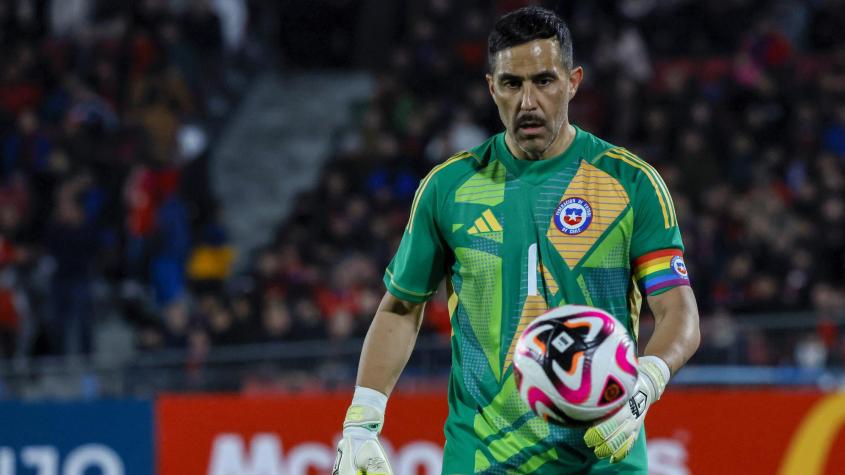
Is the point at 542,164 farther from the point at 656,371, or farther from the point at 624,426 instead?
the point at 624,426

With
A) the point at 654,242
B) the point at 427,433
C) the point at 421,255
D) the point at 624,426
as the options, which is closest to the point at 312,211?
the point at 427,433

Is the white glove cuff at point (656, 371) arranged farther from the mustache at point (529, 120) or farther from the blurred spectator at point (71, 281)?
the blurred spectator at point (71, 281)

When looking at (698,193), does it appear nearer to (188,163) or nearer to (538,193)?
(188,163)

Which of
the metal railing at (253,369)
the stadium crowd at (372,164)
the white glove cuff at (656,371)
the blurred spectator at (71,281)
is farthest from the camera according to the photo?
the blurred spectator at (71,281)

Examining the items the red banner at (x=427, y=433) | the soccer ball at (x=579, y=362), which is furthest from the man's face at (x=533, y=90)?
the red banner at (x=427, y=433)

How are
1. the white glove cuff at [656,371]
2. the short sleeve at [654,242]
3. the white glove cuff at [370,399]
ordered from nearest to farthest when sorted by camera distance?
the white glove cuff at [656,371] < the short sleeve at [654,242] < the white glove cuff at [370,399]

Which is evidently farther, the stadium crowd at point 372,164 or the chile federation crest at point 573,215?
the stadium crowd at point 372,164

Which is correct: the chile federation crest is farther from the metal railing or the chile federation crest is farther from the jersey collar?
the metal railing

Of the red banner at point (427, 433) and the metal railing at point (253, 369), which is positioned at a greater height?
the metal railing at point (253, 369)

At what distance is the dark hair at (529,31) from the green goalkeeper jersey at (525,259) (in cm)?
31

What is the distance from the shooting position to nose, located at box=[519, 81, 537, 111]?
412cm

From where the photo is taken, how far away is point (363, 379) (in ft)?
14.5

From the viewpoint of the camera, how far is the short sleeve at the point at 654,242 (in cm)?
409

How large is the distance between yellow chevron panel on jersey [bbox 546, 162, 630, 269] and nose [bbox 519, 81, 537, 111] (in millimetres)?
Result: 294
